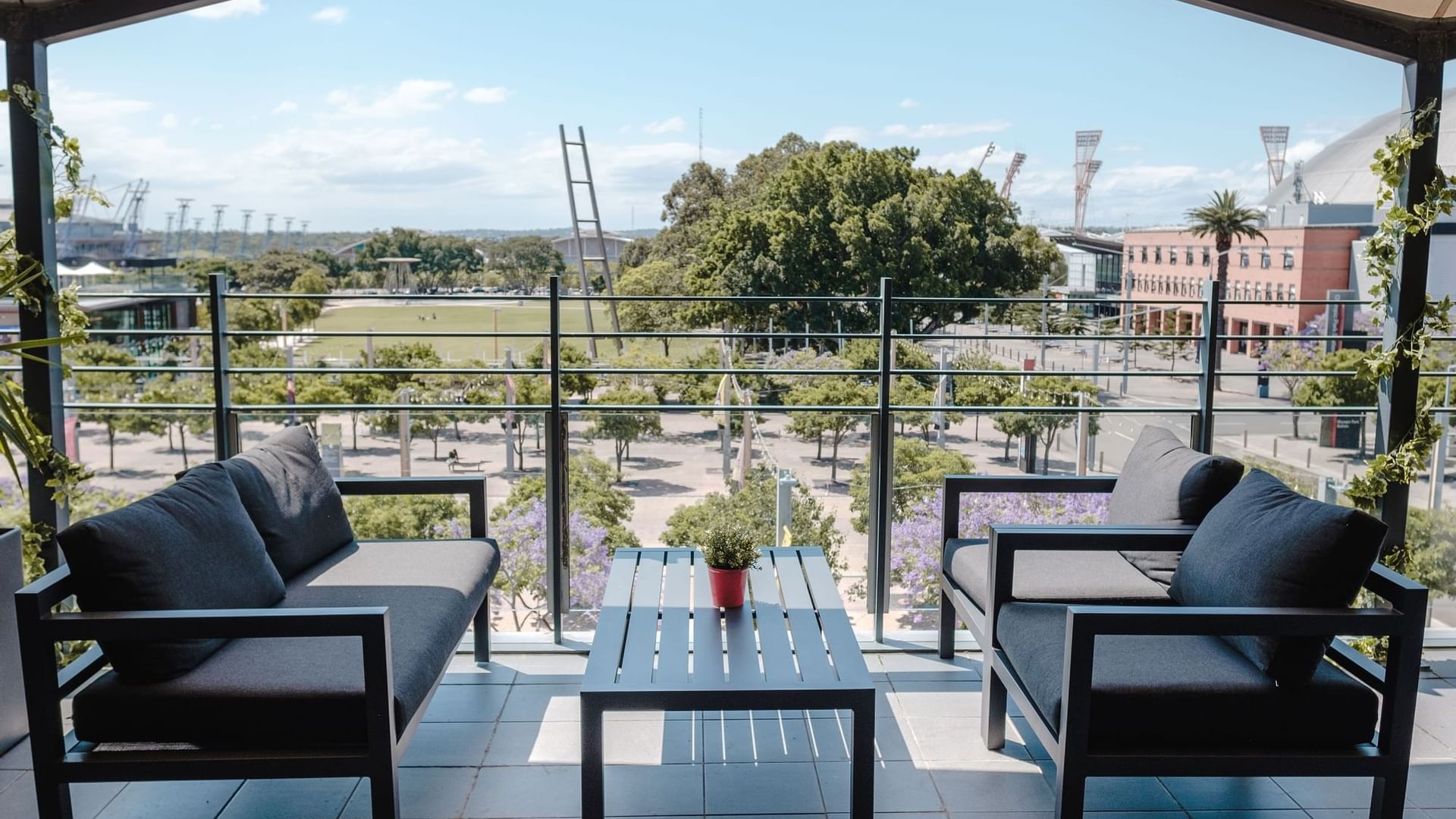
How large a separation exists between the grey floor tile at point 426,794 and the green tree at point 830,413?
1.94 meters

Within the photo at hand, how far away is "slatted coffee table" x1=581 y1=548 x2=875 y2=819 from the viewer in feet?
7.84

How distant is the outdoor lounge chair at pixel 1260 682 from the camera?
229cm

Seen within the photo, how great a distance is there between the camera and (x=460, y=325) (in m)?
38.1

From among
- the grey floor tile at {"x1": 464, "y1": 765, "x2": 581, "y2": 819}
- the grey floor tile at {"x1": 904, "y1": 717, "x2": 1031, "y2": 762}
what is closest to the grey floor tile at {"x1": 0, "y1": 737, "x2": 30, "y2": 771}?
the grey floor tile at {"x1": 464, "y1": 765, "x2": 581, "y2": 819}

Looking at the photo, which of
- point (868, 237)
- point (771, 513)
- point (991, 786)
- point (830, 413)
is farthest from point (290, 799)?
point (868, 237)

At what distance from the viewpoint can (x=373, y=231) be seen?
128ft

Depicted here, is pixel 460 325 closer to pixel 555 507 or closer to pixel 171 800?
pixel 555 507

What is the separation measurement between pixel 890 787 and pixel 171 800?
178 cm

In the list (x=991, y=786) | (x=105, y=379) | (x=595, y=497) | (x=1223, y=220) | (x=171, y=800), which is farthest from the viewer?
(x=1223, y=220)

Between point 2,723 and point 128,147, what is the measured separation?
175ft

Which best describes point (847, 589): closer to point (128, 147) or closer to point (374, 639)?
point (374, 639)

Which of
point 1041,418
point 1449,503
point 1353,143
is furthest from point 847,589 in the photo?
point 1353,143

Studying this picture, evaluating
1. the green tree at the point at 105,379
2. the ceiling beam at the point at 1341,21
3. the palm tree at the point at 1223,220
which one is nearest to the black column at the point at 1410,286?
the ceiling beam at the point at 1341,21

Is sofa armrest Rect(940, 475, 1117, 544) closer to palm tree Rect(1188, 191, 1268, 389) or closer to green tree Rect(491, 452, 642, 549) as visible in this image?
green tree Rect(491, 452, 642, 549)
